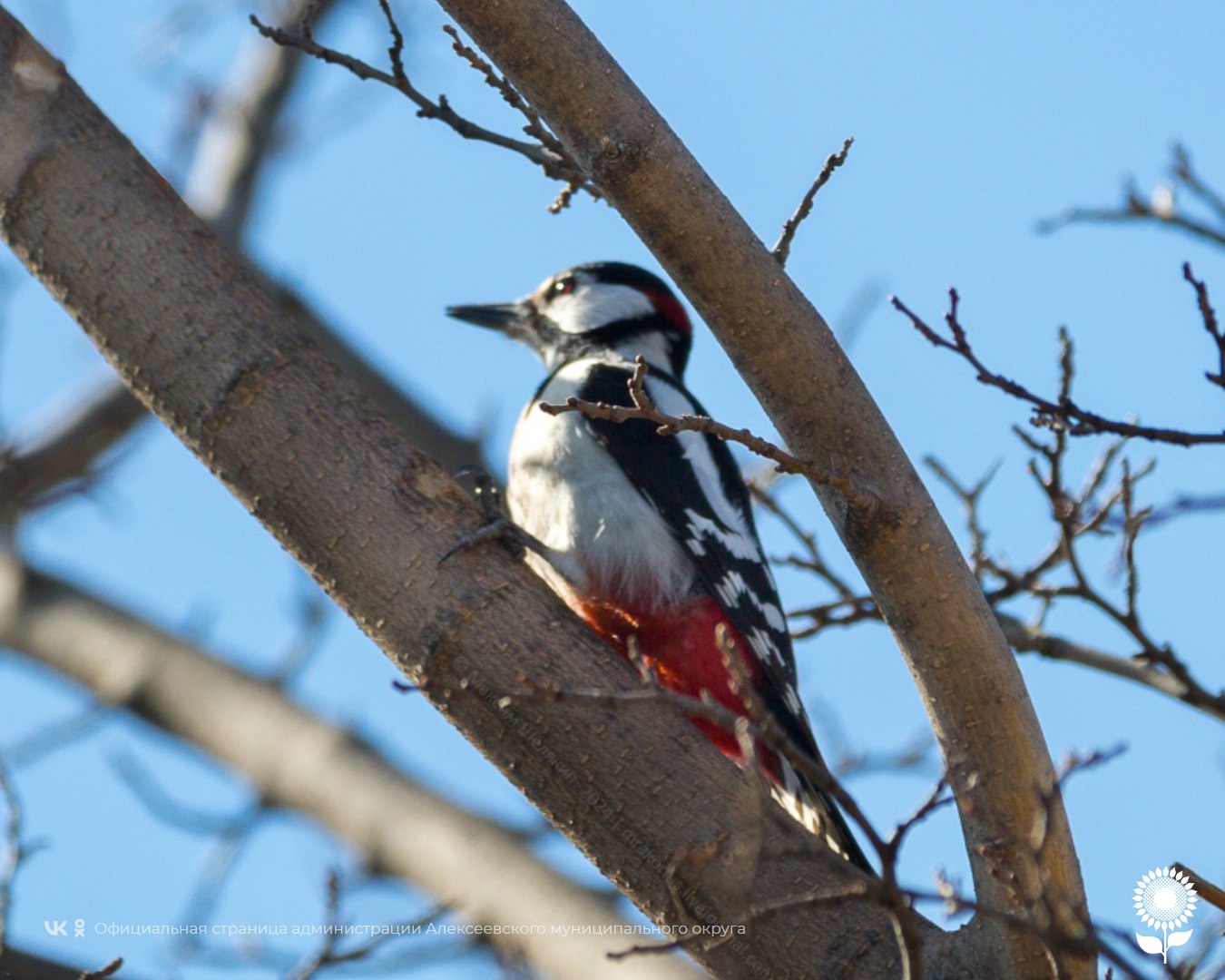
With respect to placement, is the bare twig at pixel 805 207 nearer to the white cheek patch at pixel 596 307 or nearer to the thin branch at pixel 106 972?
the thin branch at pixel 106 972

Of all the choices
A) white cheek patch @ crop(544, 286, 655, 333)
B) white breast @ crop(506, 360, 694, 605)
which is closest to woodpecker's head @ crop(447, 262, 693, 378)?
white cheek patch @ crop(544, 286, 655, 333)

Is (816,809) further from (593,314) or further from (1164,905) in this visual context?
(593,314)

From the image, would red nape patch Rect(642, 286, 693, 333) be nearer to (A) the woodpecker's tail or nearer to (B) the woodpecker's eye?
(B) the woodpecker's eye

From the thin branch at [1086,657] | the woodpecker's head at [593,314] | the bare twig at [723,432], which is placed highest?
the woodpecker's head at [593,314]

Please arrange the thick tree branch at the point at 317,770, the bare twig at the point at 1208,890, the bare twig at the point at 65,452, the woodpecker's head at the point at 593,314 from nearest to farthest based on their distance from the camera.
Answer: the bare twig at the point at 1208,890 → the thick tree branch at the point at 317,770 → the woodpecker's head at the point at 593,314 → the bare twig at the point at 65,452

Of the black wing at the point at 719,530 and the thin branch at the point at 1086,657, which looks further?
the black wing at the point at 719,530

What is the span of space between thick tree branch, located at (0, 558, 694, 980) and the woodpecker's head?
1459 mm

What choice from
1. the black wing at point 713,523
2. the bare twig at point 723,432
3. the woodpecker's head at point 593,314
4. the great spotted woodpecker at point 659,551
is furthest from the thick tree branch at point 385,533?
the woodpecker's head at point 593,314

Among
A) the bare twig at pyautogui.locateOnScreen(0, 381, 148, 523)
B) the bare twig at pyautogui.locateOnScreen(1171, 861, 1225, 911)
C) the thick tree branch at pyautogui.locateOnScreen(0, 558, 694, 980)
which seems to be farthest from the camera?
the bare twig at pyautogui.locateOnScreen(0, 381, 148, 523)

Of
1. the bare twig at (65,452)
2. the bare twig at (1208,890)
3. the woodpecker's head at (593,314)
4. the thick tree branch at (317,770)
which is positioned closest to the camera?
the bare twig at (1208,890)

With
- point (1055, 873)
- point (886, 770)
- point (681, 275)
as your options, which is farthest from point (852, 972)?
point (886, 770)

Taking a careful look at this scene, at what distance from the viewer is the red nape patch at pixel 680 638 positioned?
3.58 meters

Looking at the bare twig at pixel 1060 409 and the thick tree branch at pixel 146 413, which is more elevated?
the thick tree branch at pixel 146 413

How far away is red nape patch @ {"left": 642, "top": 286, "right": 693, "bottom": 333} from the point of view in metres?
4.90
